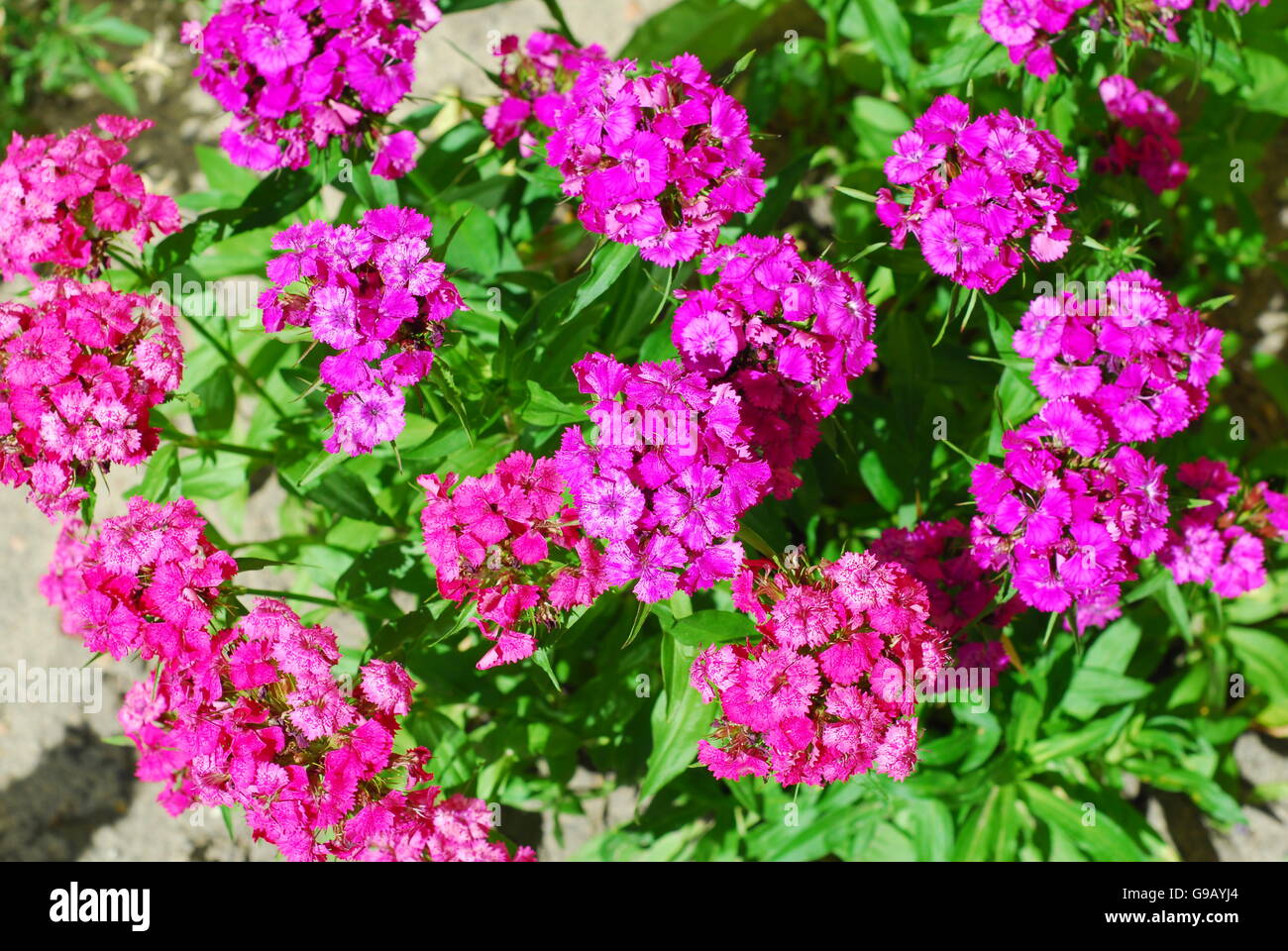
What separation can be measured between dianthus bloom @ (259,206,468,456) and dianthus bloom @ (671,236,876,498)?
671mm

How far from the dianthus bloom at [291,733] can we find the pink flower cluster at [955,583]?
1.58 m

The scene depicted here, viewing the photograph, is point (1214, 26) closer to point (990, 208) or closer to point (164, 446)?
point (990, 208)

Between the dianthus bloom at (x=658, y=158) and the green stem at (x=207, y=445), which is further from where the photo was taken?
the green stem at (x=207, y=445)

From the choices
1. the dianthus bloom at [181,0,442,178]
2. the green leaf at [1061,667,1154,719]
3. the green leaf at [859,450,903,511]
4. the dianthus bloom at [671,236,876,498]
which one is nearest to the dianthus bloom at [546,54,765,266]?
the dianthus bloom at [671,236,876,498]

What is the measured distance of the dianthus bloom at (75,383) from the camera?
2746 mm

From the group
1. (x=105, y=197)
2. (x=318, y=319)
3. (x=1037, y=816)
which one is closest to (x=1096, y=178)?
(x=1037, y=816)

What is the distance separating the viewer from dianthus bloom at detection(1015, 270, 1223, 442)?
112 inches

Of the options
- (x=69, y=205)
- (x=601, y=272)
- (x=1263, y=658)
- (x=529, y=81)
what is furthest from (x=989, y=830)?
(x=69, y=205)

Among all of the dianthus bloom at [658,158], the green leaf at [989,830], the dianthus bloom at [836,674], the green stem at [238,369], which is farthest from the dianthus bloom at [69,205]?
the green leaf at [989,830]

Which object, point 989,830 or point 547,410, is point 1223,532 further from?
point 547,410

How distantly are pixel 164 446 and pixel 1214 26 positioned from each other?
427cm

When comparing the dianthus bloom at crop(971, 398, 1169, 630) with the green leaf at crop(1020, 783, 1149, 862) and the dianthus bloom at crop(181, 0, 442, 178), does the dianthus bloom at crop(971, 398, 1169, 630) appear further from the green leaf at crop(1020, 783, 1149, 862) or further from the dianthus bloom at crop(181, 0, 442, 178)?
the dianthus bloom at crop(181, 0, 442, 178)

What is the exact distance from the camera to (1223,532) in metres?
3.29

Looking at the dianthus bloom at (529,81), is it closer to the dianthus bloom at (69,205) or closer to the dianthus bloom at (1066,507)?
the dianthus bloom at (69,205)
